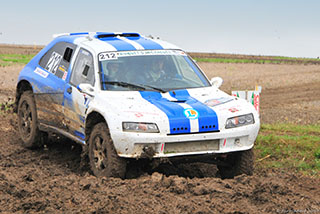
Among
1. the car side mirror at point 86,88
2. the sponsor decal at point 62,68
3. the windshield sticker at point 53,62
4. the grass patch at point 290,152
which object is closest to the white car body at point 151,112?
the car side mirror at point 86,88

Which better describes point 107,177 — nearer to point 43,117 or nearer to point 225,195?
point 225,195

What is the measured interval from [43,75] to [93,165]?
256 centimetres

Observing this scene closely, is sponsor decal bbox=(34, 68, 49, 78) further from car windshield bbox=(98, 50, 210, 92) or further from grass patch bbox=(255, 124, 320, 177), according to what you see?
grass patch bbox=(255, 124, 320, 177)

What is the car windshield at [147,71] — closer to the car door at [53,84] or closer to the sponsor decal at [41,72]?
the car door at [53,84]

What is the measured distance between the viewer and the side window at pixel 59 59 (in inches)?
384

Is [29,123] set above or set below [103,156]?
below

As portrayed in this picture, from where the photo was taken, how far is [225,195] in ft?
22.2

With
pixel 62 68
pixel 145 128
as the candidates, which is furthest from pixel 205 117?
pixel 62 68

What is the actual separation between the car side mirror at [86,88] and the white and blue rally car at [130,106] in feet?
0.04

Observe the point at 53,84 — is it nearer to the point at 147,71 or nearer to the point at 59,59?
the point at 59,59

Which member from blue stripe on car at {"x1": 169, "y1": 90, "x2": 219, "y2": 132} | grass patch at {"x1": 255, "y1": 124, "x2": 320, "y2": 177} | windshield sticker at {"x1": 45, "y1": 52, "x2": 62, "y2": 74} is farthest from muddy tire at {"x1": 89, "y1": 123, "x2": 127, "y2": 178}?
grass patch at {"x1": 255, "y1": 124, "x2": 320, "y2": 177}

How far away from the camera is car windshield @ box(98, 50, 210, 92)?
8.77 metres

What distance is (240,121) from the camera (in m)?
7.98

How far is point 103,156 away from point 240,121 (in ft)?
5.89
